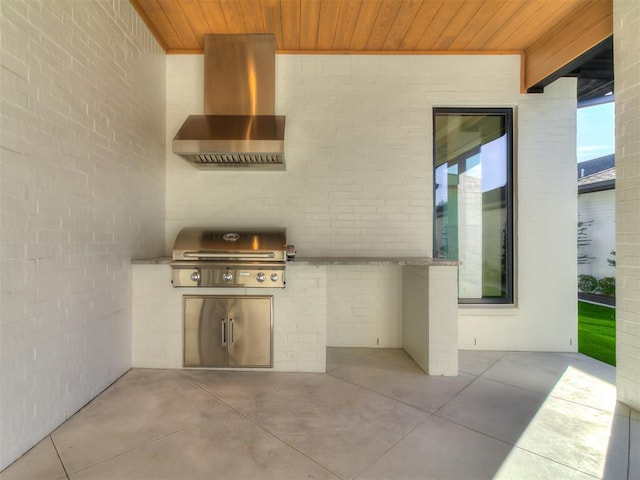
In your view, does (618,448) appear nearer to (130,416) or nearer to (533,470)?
(533,470)

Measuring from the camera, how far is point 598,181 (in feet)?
15.9

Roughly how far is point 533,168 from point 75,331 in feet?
14.1

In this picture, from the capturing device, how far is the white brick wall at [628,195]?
6.82 feet

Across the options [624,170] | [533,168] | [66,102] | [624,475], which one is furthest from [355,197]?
[624,475]

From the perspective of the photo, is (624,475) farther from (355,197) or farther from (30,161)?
(30,161)

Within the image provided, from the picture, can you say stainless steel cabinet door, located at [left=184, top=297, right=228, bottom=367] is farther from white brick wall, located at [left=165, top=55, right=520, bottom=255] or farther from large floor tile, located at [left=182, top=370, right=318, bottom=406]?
white brick wall, located at [left=165, top=55, right=520, bottom=255]

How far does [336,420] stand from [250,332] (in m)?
1.06

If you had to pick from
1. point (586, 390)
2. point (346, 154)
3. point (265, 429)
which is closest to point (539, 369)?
point (586, 390)

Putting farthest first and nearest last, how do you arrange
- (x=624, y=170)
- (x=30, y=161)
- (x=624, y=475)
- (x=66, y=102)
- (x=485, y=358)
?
(x=485, y=358) → (x=624, y=170) → (x=66, y=102) → (x=30, y=161) → (x=624, y=475)

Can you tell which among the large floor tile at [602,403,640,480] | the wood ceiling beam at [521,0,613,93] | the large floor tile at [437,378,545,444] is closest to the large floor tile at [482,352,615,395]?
the large floor tile at [437,378,545,444]

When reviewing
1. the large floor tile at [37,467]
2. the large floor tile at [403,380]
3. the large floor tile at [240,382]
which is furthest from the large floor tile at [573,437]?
the large floor tile at [37,467]

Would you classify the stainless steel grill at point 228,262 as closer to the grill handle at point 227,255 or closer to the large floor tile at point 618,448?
the grill handle at point 227,255

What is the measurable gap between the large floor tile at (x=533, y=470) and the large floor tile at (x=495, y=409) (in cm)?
→ 14

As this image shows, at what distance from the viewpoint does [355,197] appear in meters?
3.29
